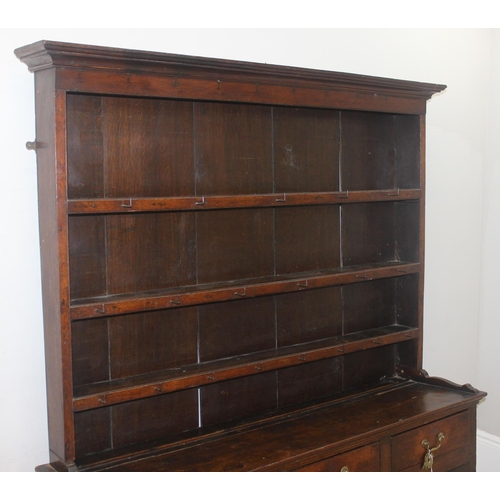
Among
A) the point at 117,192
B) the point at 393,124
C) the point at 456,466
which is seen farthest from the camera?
the point at 393,124

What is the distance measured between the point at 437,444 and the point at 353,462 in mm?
508

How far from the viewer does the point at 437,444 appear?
9.00 feet

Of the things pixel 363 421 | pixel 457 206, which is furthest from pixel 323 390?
pixel 457 206

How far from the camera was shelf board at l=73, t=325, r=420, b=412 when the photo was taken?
2.17 m

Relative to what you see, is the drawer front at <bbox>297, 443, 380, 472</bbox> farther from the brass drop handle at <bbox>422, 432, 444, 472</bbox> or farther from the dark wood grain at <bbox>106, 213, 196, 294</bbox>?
the dark wood grain at <bbox>106, 213, 196, 294</bbox>

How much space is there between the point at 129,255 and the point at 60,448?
0.67 metres

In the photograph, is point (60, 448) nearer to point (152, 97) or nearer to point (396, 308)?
point (152, 97)

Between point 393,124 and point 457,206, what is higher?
point 393,124

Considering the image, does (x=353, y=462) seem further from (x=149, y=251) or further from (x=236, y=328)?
(x=149, y=251)

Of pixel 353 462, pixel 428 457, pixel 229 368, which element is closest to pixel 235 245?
pixel 229 368

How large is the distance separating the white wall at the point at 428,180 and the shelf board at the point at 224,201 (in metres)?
0.28

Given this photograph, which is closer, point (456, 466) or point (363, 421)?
point (363, 421)

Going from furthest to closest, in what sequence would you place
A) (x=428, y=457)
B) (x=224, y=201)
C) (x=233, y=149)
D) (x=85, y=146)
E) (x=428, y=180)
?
(x=428, y=180)
(x=428, y=457)
(x=233, y=149)
(x=224, y=201)
(x=85, y=146)

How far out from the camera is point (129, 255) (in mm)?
2336
